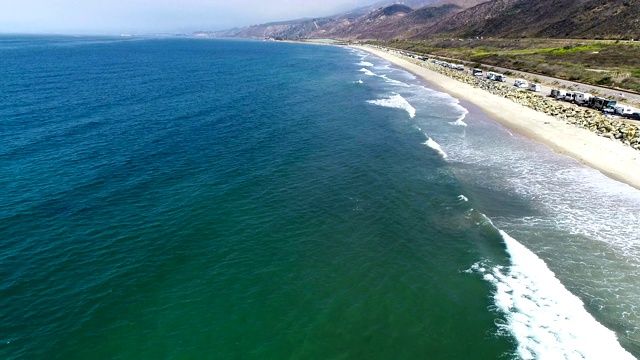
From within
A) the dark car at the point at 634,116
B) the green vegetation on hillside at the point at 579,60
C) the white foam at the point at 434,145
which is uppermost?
the green vegetation on hillside at the point at 579,60

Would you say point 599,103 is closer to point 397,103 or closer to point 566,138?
point 566,138

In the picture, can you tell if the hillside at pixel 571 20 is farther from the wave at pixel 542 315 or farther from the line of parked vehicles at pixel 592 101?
the wave at pixel 542 315

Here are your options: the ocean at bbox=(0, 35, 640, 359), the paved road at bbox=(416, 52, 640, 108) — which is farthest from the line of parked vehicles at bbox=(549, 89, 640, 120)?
the ocean at bbox=(0, 35, 640, 359)

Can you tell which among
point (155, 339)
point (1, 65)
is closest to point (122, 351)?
point (155, 339)

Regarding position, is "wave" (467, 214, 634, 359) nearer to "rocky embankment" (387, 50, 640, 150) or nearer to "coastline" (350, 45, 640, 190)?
"coastline" (350, 45, 640, 190)

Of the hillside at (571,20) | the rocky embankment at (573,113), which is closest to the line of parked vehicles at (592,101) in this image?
the rocky embankment at (573,113)

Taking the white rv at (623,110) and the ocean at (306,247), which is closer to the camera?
the ocean at (306,247)

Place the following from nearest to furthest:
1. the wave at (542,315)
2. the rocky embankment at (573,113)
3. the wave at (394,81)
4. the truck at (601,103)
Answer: the wave at (542,315), the rocky embankment at (573,113), the truck at (601,103), the wave at (394,81)

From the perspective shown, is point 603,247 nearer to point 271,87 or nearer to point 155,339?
point 155,339
